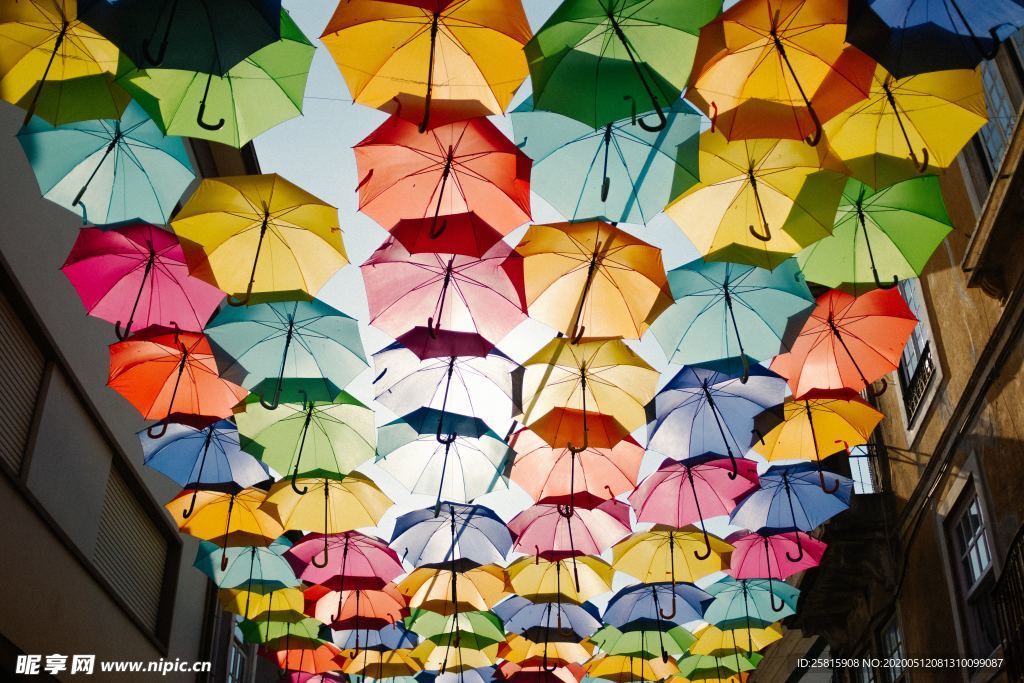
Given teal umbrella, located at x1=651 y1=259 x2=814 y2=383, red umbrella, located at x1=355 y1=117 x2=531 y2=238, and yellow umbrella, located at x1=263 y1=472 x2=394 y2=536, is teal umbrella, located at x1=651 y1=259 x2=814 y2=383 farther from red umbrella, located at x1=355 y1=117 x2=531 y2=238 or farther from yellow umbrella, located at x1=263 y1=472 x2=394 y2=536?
yellow umbrella, located at x1=263 y1=472 x2=394 y2=536

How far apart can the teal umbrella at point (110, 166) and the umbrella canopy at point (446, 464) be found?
146 inches

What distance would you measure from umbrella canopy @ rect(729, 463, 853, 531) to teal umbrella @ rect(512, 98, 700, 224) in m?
4.86

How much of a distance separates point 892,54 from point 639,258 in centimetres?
259

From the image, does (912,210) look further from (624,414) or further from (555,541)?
(555,541)

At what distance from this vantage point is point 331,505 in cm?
1151

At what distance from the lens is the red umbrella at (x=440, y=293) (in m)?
8.88

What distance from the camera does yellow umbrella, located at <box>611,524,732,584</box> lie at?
40.4 feet

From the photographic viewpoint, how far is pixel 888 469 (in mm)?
13680

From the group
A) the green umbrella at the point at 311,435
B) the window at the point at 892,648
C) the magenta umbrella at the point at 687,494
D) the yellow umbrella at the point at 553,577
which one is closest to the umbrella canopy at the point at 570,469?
the magenta umbrella at the point at 687,494

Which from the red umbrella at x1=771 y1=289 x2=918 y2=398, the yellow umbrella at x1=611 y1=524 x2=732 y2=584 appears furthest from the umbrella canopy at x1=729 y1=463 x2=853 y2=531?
the red umbrella at x1=771 y1=289 x2=918 y2=398

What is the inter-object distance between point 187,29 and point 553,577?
862 centimetres

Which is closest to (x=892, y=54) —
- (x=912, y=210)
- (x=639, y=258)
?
(x=912, y=210)

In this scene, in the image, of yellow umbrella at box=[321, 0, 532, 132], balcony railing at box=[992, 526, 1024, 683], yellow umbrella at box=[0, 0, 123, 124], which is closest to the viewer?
yellow umbrella at box=[321, 0, 532, 132]

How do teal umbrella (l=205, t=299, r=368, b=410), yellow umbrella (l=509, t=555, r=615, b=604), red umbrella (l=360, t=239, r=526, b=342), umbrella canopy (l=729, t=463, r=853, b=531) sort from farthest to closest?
yellow umbrella (l=509, t=555, r=615, b=604) < umbrella canopy (l=729, t=463, r=853, b=531) < teal umbrella (l=205, t=299, r=368, b=410) < red umbrella (l=360, t=239, r=526, b=342)
